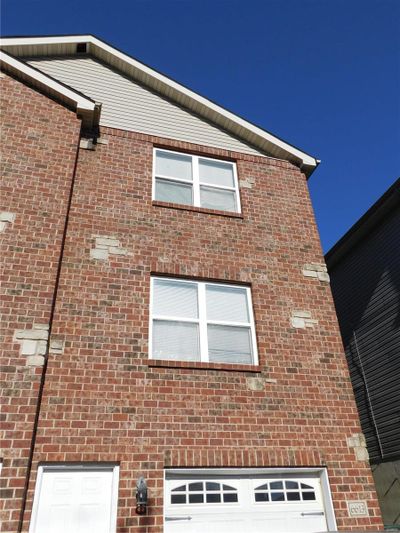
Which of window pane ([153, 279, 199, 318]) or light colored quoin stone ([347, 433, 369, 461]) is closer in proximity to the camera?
light colored quoin stone ([347, 433, 369, 461])

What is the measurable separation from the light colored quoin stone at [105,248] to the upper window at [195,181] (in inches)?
67.6

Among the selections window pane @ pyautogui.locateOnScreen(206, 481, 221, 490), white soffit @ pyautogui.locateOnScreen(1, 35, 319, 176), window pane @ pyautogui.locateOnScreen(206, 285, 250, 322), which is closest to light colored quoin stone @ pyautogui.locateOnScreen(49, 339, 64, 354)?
window pane @ pyautogui.locateOnScreen(206, 285, 250, 322)

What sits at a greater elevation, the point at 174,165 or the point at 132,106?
the point at 132,106

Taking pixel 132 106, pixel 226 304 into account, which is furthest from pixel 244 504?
pixel 132 106

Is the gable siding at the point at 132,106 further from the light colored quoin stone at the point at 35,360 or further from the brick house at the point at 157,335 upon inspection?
the light colored quoin stone at the point at 35,360

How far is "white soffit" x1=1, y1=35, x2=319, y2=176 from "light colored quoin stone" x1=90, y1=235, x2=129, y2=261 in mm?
4938

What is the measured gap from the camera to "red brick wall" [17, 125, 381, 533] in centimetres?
598

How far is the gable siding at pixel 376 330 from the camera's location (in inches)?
467

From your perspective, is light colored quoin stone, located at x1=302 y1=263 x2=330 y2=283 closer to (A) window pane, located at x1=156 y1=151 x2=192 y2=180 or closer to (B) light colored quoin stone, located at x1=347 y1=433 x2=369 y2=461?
(B) light colored quoin stone, located at x1=347 y1=433 x2=369 y2=461

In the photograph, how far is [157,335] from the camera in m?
7.19

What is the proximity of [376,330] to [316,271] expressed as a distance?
5.32 metres

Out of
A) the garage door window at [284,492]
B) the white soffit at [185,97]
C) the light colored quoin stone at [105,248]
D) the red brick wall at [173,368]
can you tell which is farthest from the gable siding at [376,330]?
the light colored quoin stone at [105,248]

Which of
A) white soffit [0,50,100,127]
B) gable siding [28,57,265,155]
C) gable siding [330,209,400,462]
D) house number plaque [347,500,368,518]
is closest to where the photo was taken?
house number plaque [347,500,368,518]

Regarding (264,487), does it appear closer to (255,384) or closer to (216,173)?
(255,384)
